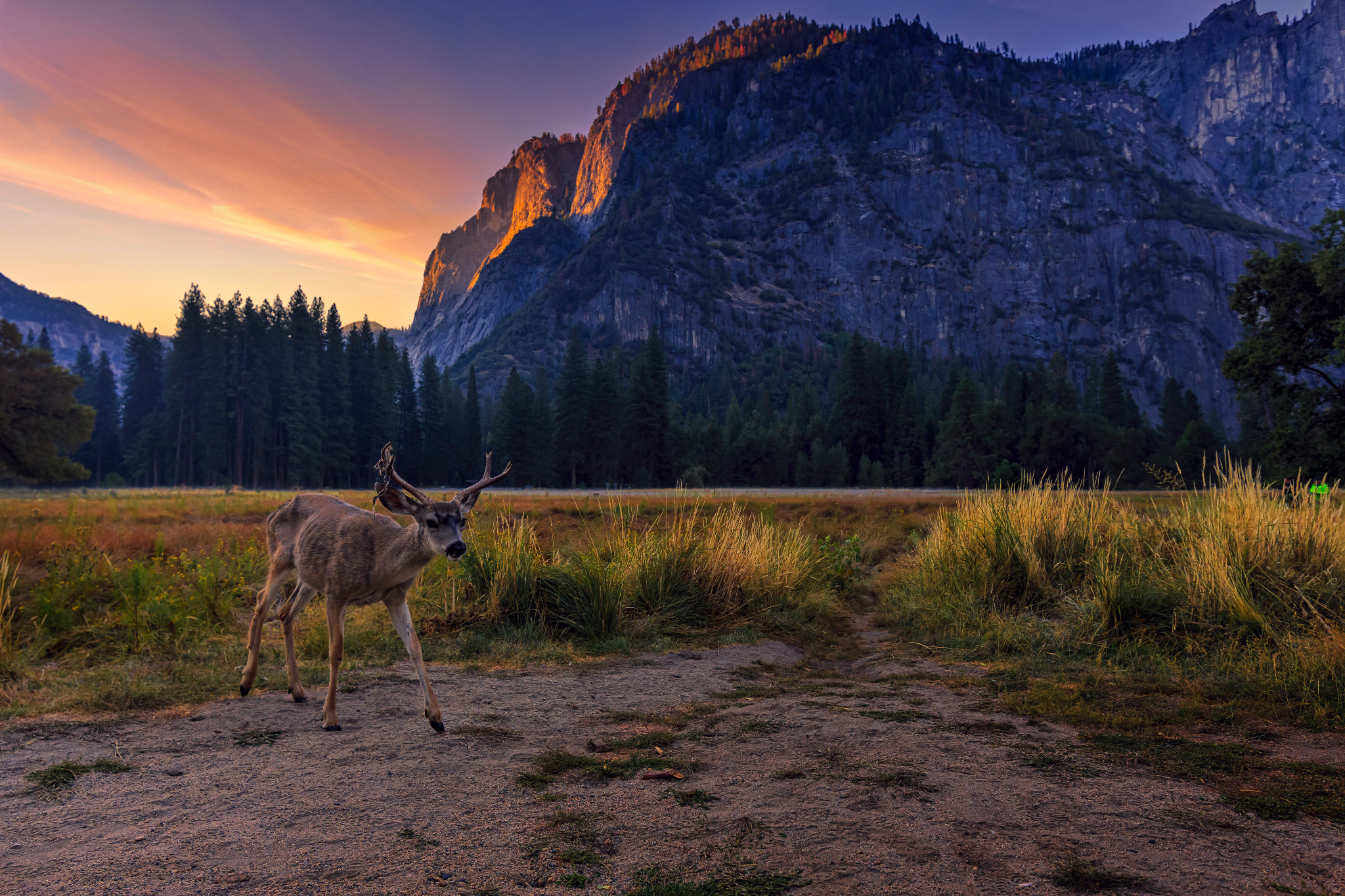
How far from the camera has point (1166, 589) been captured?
8352 mm

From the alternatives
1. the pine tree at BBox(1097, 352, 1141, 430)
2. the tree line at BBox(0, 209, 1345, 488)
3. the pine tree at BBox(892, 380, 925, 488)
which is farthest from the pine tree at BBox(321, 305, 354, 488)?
the pine tree at BBox(1097, 352, 1141, 430)

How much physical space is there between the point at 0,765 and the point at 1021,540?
11.5 metres

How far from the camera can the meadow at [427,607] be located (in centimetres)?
701

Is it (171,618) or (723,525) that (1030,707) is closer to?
(723,525)

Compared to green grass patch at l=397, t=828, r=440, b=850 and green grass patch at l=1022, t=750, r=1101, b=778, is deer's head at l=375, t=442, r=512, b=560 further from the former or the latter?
green grass patch at l=1022, t=750, r=1101, b=778

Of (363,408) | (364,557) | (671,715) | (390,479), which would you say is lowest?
(671,715)

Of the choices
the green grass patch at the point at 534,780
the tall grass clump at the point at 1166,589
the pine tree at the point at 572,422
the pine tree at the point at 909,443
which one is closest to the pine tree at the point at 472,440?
the pine tree at the point at 572,422

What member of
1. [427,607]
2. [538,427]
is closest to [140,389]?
[538,427]

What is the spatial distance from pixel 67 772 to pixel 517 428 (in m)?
69.3

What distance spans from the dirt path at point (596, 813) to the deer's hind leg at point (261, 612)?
46 cm

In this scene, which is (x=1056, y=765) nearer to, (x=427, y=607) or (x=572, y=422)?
(x=427, y=607)

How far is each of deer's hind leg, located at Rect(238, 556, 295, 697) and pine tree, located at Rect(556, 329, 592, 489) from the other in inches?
2505

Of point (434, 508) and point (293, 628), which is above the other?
point (434, 508)

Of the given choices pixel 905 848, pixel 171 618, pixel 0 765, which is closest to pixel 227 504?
pixel 171 618
